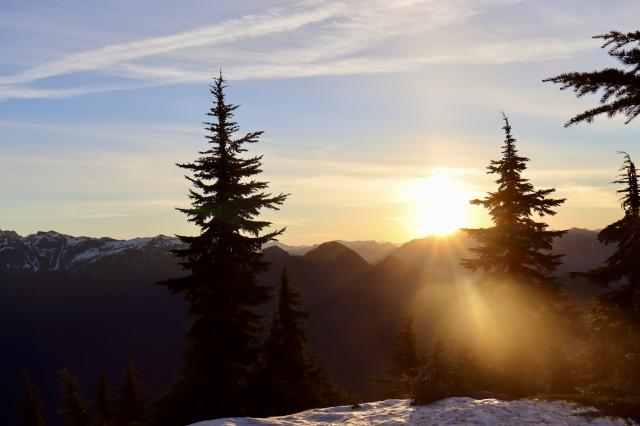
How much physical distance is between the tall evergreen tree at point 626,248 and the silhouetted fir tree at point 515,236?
4238mm

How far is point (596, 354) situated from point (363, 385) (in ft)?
436

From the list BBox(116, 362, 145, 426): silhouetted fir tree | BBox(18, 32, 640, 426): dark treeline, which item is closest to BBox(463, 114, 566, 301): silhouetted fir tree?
BBox(18, 32, 640, 426): dark treeline

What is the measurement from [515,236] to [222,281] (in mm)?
14123

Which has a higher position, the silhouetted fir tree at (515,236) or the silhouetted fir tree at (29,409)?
the silhouetted fir tree at (515,236)

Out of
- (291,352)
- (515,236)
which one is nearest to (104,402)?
(291,352)

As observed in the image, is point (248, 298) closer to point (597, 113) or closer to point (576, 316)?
point (576, 316)

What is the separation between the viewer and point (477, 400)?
1304 centimetres

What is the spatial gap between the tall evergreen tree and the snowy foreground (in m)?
7.72

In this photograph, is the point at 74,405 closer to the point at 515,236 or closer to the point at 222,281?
the point at 222,281

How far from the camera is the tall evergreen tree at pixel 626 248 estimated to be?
1817cm

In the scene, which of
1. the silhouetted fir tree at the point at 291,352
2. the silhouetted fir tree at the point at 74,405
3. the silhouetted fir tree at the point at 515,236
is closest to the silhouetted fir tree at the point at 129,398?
the silhouetted fir tree at the point at 74,405

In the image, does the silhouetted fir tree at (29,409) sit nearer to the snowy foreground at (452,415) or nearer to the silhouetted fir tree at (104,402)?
the silhouetted fir tree at (104,402)

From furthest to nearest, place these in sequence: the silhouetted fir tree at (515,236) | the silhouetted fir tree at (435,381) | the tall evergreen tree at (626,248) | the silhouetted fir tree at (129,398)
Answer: the silhouetted fir tree at (129,398), the silhouetted fir tree at (515,236), the tall evergreen tree at (626,248), the silhouetted fir tree at (435,381)

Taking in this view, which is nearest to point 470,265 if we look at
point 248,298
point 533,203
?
point 533,203
